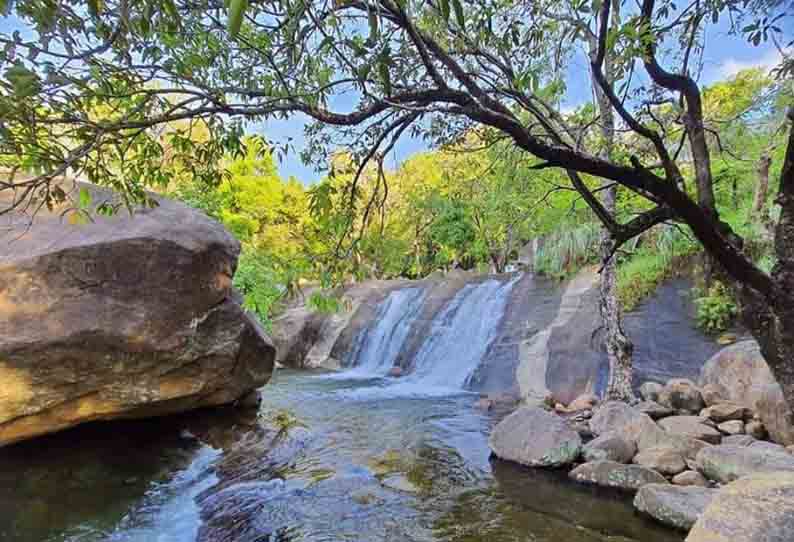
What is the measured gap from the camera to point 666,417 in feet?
18.8

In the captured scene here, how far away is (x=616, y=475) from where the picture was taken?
4484 millimetres

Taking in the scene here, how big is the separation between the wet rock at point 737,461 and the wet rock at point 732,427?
760 mm

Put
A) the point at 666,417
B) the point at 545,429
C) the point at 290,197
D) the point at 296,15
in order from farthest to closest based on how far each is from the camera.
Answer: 1. the point at 290,197
2. the point at 666,417
3. the point at 545,429
4. the point at 296,15

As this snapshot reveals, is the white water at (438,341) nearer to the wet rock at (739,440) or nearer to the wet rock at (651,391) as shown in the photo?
the wet rock at (651,391)

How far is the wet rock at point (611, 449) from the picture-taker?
4879 mm

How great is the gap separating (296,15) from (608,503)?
4386 millimetres

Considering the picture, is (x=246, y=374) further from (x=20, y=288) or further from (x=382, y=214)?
(x=382, y=214)

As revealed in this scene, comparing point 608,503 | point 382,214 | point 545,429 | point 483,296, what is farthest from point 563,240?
point 382,214

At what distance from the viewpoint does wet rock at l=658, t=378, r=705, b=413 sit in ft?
19.5

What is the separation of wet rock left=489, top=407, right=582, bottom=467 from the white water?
3577mm

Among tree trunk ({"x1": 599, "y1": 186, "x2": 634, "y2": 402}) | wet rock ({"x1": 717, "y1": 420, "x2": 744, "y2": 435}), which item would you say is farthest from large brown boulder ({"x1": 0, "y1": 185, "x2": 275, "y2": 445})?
wet rock ({"x1": 717, "y1": 420, "x2": 744, "y2": 435})

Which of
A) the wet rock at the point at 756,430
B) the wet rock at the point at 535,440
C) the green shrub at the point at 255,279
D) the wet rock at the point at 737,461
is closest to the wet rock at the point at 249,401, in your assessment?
the green shrub at the point at 255,279

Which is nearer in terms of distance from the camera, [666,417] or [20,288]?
[20,288]

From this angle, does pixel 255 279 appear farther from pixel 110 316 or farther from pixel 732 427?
pixel 732 427
